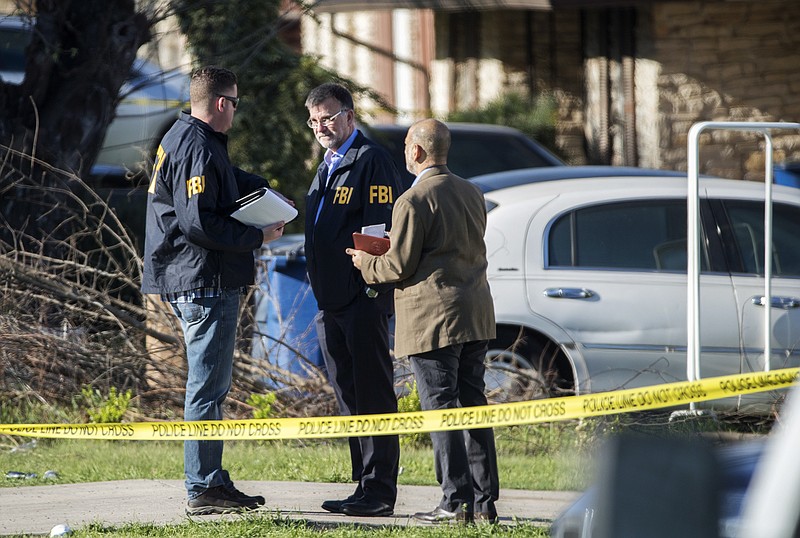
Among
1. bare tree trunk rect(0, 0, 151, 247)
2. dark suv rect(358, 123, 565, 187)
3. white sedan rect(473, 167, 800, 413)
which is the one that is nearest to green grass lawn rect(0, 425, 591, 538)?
white sedan rect(473, 167, 800, 413)

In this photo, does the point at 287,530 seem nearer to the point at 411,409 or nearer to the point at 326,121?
the point at 326,121

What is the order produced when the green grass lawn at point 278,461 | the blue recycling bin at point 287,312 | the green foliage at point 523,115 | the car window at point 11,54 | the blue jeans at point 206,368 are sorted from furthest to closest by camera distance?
1. the green foliage at point 523,115
2. the car window at point 11,54
3. the blue recycling bin at point 287,312
4. the green grass lawn at point 278,461
5. the blue jeans at point 206,368

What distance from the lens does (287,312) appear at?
23.9 feet

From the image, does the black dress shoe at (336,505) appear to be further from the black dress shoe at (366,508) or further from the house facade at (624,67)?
the house facade at (624,67)

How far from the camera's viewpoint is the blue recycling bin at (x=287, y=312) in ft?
23.4

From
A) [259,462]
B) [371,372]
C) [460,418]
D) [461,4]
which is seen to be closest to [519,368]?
[259,462]

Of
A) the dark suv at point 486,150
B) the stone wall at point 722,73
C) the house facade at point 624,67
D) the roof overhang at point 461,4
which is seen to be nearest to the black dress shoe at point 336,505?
the dark suv at point 486,150

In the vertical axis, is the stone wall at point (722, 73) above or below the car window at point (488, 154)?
above

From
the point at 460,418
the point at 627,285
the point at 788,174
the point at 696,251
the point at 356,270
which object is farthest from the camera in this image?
the point at 788,174

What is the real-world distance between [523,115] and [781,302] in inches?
333

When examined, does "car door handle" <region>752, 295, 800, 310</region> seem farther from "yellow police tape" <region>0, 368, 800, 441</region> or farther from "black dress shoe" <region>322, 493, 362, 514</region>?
"black dress shoe" <region>322, 493, 362, 514</region>

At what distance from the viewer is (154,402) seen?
7.11m

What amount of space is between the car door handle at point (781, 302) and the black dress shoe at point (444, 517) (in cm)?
276

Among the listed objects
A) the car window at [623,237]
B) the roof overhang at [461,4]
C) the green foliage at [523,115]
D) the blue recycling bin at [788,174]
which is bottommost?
the car window at [623,237]
